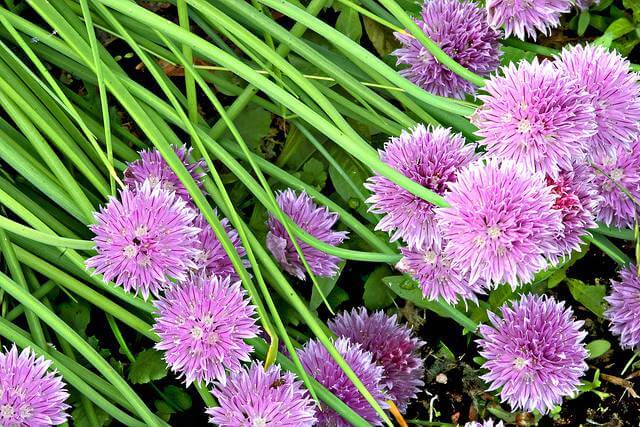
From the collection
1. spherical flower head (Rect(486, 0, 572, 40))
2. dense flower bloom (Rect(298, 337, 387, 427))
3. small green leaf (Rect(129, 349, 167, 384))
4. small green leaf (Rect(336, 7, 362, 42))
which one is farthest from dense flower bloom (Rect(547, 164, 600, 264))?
small green leaf (Rect(129, 349, 167, 384))

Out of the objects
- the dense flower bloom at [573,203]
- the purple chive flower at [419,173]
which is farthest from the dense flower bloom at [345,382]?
the dense flower bloom at [573,203]

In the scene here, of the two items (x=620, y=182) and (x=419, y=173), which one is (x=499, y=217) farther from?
(x=620, y=182)

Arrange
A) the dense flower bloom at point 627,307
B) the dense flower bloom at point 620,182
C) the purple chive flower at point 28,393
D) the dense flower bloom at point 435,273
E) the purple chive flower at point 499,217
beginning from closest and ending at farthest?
the purple chive flower at point 499,217 < the purple chive flower at point 28,393 < the dense flower bloom at point 435,273 < the dense flower bloom at point 620,182 < the dense flower bloom at point 627,307

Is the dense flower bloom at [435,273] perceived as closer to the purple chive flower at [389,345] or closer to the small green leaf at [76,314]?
the purple chive flower at [389,345]

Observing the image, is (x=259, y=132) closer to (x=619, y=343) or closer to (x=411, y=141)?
(x=411, y=141)

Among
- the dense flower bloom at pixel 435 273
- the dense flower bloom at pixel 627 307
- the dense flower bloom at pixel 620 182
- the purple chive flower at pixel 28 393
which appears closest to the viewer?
the purple chive flower at pixel 28 393

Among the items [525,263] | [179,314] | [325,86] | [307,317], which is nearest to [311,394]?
[307,317]
